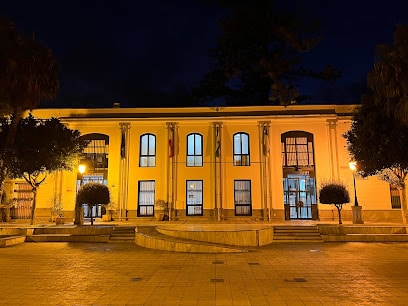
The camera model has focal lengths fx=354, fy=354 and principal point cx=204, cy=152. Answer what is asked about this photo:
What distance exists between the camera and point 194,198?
2375 centimetres

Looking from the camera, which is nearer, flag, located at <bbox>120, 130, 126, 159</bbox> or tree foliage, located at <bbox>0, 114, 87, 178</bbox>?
tree foliage, located at <bbox>0, 114, 87, 178</bbox>

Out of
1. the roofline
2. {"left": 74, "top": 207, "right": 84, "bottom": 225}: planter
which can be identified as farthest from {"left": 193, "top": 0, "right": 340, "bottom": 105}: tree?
{"left": 74, "top": 207, "right": 84, "bottom": 225}: planter

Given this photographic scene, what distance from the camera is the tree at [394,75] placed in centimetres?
1452

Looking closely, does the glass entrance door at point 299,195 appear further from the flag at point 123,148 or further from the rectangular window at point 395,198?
the flag at point 123,148

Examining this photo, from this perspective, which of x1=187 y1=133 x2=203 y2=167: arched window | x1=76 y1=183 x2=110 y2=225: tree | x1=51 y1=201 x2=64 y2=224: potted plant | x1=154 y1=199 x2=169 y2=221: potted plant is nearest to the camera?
x1=76 y1=183 x2=110 y2=225: tree

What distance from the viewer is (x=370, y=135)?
17094 mm

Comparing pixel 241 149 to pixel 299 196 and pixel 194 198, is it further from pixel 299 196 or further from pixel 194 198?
pixel 299 196

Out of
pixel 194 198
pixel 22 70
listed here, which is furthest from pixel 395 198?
pixel 22 70

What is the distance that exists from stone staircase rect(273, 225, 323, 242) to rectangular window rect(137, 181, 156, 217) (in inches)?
388

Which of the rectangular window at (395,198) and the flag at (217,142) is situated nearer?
the rectangular window at (395,198)

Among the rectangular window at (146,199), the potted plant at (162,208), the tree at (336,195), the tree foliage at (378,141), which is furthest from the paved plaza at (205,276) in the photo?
the rectangular window at (146,199)

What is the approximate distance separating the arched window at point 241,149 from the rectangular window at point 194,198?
117 inches

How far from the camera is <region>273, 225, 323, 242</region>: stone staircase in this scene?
16.1 m

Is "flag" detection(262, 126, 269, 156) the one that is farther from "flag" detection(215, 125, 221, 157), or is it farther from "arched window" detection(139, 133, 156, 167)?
"arched window" detection(139, 133, 156, 167)
